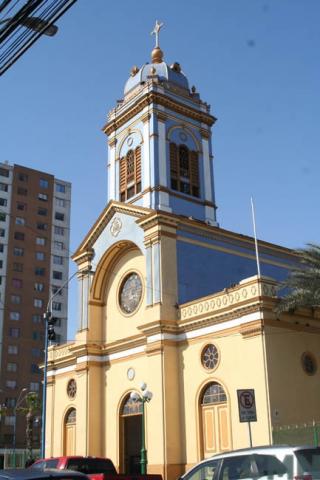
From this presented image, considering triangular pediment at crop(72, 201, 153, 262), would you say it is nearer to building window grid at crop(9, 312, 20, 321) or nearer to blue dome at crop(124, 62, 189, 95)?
blue dome at crop(124, 62, 189, 95)

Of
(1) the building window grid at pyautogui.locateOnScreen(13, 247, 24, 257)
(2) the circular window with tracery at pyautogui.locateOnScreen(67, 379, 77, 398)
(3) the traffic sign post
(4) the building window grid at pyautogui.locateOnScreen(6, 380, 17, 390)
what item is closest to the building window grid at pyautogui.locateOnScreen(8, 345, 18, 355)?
(4) the building window grid at pyautogui.locateOnScreen(6, 380, 17, 390)

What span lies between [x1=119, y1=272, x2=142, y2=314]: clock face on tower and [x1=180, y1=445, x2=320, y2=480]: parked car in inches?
835

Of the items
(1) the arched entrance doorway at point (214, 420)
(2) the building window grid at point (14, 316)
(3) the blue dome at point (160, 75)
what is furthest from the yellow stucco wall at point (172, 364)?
(2) the building window grid at point (14, 316)

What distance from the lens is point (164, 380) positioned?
27.7m

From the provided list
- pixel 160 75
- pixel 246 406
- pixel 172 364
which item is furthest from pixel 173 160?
pixel 246 406

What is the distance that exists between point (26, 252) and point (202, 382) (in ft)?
181

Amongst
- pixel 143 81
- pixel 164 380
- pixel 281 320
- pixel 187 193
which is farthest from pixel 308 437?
pixel 143 81

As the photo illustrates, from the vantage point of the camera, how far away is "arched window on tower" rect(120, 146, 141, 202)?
36.0m

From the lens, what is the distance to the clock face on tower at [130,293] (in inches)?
1276

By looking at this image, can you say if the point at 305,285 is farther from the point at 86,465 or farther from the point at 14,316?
the point at 14,316

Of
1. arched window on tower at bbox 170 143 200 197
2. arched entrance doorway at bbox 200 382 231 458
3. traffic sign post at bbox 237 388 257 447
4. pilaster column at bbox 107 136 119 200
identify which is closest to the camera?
traffic sign post at bbox 237 388 257 447

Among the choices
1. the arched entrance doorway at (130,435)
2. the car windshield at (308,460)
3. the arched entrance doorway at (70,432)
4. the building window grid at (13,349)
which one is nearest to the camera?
the car windshield at (308,460)

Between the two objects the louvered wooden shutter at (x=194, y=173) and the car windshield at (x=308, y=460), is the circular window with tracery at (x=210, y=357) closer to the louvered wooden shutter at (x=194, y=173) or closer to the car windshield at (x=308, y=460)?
the louvered wooden shutter at (x=194, y=173)

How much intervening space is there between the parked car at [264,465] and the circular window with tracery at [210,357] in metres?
15.4
